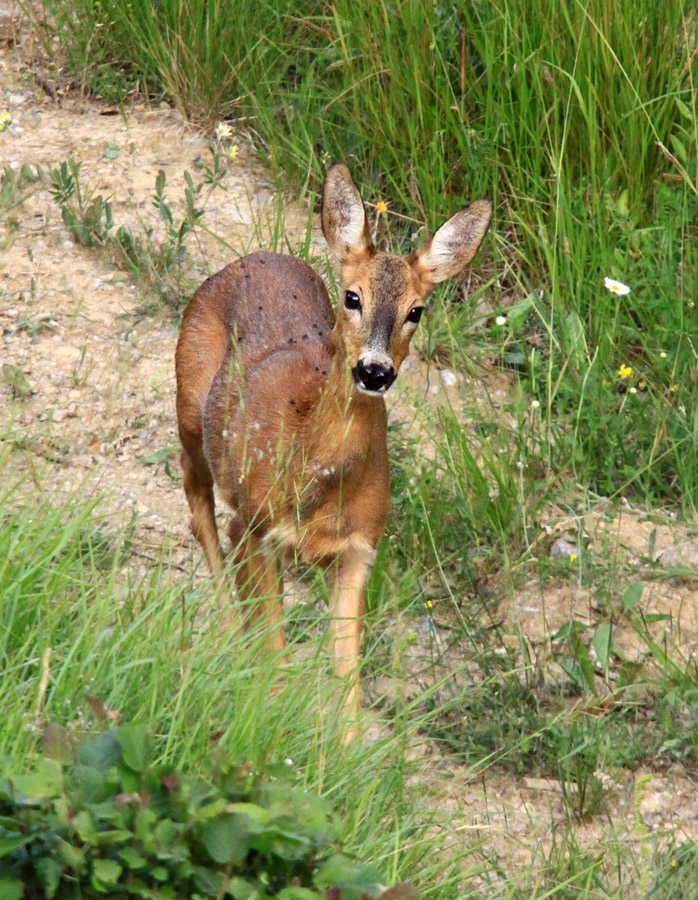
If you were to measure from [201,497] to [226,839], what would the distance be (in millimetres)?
3124

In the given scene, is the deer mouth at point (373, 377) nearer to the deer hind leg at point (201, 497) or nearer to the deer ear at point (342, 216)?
the deer ear at point (342, 216)

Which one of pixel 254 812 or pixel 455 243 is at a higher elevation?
pixel 254 812

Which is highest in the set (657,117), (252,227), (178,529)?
(657,117)

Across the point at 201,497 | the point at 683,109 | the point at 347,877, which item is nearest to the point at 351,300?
the point at 201,497

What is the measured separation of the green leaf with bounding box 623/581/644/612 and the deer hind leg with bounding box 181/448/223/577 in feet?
5.09

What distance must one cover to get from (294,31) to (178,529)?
9.86 feet

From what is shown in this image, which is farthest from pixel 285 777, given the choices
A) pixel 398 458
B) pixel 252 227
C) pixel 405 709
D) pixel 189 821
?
pixel 252 227

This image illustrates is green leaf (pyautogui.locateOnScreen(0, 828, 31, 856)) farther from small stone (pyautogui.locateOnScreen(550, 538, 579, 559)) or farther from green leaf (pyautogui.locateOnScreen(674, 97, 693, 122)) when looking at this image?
green leaf (pyautogui.locateOnScreen(674, 97, 693, 122))

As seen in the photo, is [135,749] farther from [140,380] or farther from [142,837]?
[140,380]

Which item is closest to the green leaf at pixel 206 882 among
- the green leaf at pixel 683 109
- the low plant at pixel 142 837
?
the low plant at pixel 142 837

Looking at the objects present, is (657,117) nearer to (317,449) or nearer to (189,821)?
(317,449)

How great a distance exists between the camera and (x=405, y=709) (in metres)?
3.07

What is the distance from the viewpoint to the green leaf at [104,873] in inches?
84.7

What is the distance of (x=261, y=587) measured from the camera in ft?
13.5
